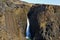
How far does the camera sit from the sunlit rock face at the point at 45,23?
20.0 ft

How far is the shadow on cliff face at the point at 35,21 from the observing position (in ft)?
21.2

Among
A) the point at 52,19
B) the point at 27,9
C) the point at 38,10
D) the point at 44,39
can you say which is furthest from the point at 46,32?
the point at 27,9

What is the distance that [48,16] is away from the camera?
668 cm

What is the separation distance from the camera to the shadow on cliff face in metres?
6.47

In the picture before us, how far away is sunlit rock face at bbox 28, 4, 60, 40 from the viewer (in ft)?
20.0

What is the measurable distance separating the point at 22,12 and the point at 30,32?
2.49 ft

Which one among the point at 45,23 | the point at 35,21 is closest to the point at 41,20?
the point at 45,23

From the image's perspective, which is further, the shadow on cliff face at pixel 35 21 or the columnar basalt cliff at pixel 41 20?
the shadow on cliff face at pixel 35 21

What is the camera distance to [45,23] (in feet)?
21.3

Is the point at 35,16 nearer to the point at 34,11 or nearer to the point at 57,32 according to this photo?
the point at 34,11

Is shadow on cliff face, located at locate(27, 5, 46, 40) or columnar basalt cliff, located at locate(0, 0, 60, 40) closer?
columnar basalt cliff, located at locate(0, 0, 60, 40)

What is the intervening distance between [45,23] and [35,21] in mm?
857

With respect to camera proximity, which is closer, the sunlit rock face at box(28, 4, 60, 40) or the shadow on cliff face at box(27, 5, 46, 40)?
the sunlit rock face at box(28, 4, 60, 40)

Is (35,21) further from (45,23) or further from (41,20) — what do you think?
(45,23)
